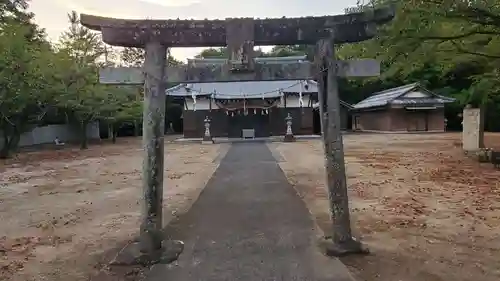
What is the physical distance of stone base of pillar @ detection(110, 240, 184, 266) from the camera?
5.09 metres

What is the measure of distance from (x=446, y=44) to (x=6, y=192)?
11636 mm

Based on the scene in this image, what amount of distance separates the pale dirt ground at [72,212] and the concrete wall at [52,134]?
42.8ft

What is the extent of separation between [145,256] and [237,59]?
260cm

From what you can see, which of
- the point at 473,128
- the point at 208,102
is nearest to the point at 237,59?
the point at 473,128

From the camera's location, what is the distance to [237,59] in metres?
5.37

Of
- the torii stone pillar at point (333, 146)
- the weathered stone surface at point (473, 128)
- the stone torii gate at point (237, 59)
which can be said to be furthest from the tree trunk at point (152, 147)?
the weathered stone surface at point (473, 128)

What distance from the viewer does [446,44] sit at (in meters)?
11.3

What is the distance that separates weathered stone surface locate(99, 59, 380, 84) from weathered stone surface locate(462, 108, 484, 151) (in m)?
13.4

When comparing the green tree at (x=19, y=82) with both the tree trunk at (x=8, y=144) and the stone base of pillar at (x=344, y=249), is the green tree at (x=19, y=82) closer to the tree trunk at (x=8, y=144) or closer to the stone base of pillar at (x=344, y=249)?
the tree trunk at (x=8, y=144)

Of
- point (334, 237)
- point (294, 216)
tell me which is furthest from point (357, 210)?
point (334, 237)

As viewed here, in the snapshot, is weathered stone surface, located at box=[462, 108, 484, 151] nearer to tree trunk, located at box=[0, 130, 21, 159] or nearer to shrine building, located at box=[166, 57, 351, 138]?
shrine building, located at box=[166, 57, 351, 138]

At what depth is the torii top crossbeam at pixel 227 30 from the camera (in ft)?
17.6

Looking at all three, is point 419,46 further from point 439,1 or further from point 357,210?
point 357,210

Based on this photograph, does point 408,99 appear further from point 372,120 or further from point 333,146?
point 333,146
